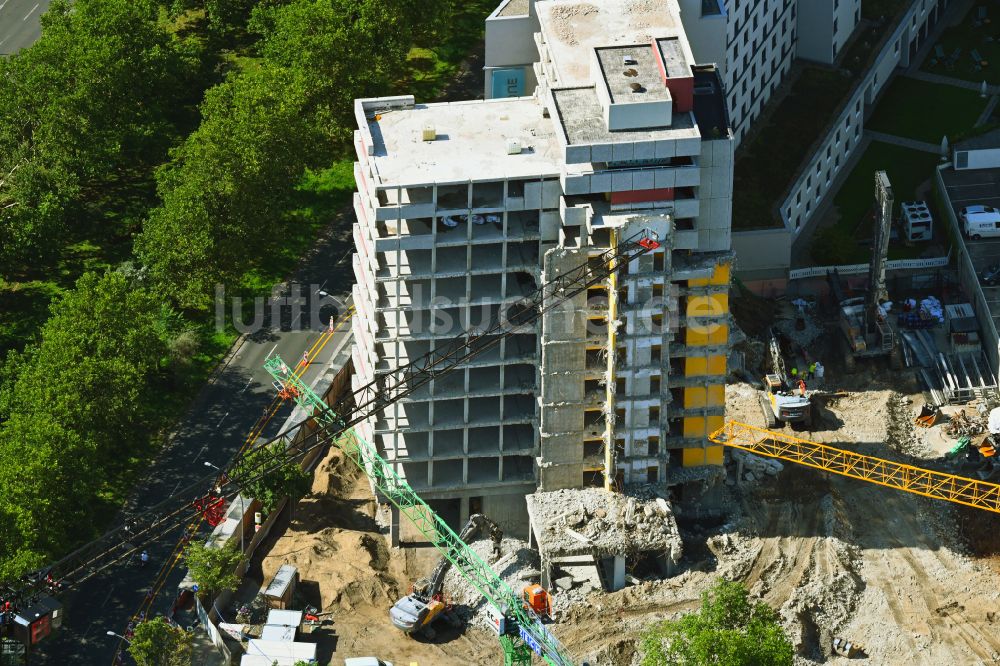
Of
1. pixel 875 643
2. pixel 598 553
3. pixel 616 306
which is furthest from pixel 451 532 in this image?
pixel 875 643

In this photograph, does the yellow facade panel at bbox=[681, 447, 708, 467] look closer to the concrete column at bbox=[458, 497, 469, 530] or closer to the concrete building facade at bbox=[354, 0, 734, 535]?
the concrete building facade at bbox=[354, 0, 734, 535]

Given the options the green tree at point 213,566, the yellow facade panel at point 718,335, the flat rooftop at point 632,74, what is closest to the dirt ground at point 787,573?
the green tree at point 213,566

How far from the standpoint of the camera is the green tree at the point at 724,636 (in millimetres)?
165250

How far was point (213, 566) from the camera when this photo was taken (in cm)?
17862

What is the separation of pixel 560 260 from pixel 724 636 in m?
32.3

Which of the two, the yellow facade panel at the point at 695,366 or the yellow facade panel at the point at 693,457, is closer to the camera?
the yellow facade panel at the point at 695,366

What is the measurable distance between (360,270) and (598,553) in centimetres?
3089

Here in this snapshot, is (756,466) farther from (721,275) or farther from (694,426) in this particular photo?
(721,275)

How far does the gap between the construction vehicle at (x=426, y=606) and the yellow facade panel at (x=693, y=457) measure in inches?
676

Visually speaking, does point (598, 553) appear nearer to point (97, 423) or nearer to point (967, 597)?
point (967, 597)

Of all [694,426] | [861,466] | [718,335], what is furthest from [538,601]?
[861,466]

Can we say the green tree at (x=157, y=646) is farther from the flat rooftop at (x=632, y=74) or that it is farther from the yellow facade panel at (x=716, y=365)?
the flat rooftop at (x=632, y=74)

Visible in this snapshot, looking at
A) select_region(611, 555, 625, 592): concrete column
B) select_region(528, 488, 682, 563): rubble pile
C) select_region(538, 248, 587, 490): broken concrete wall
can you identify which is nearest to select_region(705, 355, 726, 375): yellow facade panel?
select_region(538, 248, 587, 490): broken concrete wall

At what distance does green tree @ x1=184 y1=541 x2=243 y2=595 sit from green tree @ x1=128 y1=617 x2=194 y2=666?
563cm
